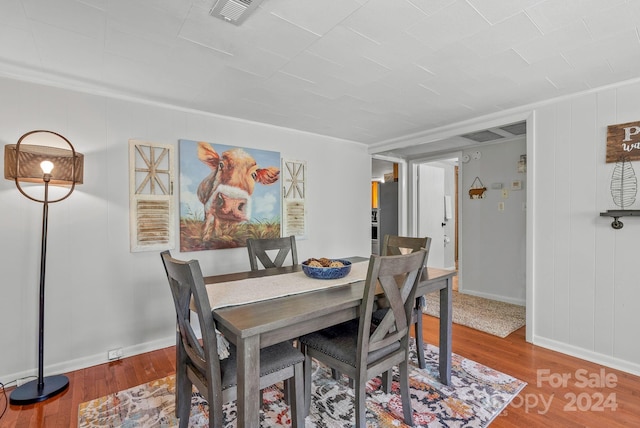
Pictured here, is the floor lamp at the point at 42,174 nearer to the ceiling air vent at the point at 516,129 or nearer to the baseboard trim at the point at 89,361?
the baseboard trim at the point at 89,361

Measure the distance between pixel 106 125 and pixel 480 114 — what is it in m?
3.38

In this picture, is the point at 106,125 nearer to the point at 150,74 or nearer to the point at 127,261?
the point at 150,74

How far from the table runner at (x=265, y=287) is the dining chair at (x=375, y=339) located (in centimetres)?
30

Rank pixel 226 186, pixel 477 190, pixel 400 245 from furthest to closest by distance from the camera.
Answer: pixel 477 190 → pixel 226 186 → pixel 400 245

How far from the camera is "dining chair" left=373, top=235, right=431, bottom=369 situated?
2.35 metres

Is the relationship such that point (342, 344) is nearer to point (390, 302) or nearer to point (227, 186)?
point (390, 302)

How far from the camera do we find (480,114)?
3.10m

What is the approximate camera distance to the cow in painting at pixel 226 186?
9.89 feet

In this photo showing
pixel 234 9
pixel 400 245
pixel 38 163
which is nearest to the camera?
pixel 234 9

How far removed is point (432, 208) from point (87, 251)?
4.90 meters

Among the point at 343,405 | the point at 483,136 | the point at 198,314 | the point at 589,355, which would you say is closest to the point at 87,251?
the point at 198,314

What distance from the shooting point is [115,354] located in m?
2.55

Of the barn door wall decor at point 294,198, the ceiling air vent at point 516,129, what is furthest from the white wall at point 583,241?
the barn door wall decor at point 294,198

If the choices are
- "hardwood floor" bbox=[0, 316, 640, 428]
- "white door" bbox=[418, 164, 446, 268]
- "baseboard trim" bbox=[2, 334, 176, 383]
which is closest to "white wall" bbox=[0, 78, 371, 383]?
"baseboard trim" bbox=[2, 334, 176, 383]
